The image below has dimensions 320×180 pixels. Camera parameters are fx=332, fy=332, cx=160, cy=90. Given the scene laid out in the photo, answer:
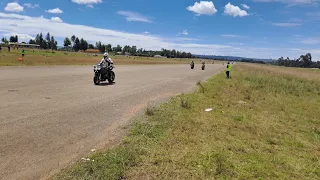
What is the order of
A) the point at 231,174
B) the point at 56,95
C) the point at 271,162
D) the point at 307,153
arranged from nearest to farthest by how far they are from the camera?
the point at 231,174
the point at 271,162
the point at 307,153
the point at 56,95

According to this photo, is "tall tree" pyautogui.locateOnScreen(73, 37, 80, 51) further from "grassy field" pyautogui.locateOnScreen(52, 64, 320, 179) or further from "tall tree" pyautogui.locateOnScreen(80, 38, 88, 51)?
"grassy field" pyautogui.locateOnScreen(52, 64, 320, 179)

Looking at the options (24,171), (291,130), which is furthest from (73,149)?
(291,130)

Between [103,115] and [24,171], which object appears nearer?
[24,171]

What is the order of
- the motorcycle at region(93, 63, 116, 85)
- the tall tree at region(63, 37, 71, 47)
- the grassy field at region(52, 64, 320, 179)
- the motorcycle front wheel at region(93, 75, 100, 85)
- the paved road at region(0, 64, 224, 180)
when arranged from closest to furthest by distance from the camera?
the grassy field at region(52, 64, 320, 179), the paved road at region(0, 64, 224, 180), the motorcycle front wheel at region(93, 75, 100, 85), the motorcycle at region(93, 63, 116, 85), the tall tree at region(63, 37, 71, 47)

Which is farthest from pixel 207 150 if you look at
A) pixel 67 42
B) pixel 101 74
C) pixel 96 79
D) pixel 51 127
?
pixel 67 42

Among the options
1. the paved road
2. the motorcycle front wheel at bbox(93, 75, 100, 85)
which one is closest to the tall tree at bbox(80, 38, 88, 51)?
the motorcycle front wheel at bbox(93, 75, 100, 85)

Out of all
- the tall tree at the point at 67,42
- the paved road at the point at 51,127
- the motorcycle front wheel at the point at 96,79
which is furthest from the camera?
the tall tree at the point at 67,42

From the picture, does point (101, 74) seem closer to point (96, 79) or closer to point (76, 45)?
point (96, 79)

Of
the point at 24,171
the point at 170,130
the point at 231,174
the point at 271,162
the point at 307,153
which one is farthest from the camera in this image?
the point at 170,130

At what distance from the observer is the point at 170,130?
310 inches

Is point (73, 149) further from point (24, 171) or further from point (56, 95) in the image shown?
point (56, 95)

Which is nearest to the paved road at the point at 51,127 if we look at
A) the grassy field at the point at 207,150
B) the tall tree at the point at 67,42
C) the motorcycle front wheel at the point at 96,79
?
the grassy field at the point at 207,150

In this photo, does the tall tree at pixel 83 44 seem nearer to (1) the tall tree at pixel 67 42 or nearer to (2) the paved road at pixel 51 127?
(1) the tall tree at pixel 67 42

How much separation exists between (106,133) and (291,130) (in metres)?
5.52
